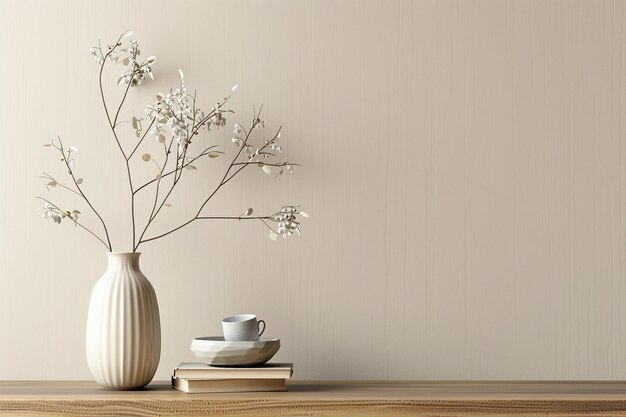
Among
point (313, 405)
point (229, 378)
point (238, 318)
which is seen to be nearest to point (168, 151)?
point (238, 318)

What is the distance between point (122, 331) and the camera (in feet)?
6.00

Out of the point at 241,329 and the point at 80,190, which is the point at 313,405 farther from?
the point at 80,190

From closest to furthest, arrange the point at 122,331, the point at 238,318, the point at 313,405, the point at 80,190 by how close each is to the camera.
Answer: the point at 313,405
the point at 122,331
the point at 238,318
the point at 80,190

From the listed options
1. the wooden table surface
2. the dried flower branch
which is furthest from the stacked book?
the dried flower branch

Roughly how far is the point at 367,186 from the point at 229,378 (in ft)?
2.09

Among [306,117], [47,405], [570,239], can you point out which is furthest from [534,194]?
[47,405]

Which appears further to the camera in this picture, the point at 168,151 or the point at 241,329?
the point at 168,151

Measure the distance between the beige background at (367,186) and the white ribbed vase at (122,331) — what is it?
202 mm

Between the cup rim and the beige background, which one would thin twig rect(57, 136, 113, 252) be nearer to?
the beige background

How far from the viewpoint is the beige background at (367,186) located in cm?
206

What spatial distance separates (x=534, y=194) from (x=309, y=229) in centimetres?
60

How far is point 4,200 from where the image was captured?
210 centimetres

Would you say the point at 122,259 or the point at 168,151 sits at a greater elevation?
the point at 168,151

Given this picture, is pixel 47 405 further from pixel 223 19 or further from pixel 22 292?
pixel 223 19
